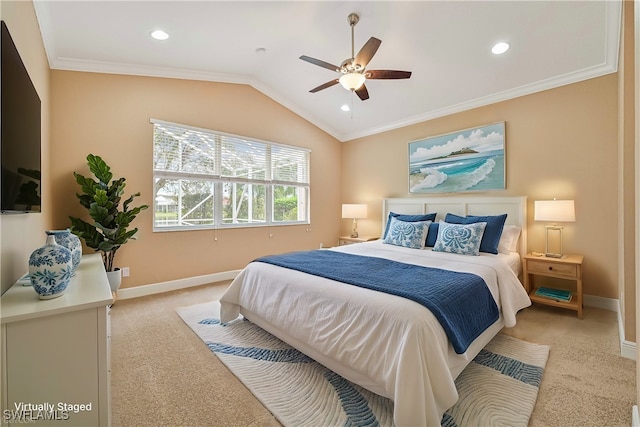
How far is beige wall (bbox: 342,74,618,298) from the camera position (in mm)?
3041

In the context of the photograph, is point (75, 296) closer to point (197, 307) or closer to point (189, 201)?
point (197, 307)

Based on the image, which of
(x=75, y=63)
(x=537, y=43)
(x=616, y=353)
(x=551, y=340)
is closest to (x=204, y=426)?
(x=551, y=340)

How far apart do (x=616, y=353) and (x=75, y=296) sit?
366cm

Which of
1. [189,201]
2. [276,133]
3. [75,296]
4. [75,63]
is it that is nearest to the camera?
[75,296]

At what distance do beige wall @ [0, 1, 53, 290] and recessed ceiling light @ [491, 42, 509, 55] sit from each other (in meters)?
3.92

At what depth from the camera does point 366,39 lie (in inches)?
127

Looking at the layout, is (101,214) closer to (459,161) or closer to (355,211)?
(355,211)

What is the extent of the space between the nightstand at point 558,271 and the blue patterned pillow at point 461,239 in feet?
2.11

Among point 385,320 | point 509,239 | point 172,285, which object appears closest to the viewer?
point 385,320

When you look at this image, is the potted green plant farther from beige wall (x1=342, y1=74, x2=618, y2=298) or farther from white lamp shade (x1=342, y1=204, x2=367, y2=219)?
beige wall (x1=342, y1=74, x2=618, y2=298)

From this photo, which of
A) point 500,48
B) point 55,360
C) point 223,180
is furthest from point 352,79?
point 55,360

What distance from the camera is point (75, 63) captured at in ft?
10.5

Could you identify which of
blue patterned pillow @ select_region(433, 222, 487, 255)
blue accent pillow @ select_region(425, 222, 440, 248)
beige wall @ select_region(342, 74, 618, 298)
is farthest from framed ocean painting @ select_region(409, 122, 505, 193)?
blue patterned pillow @ select_region(433, 222, 487, 255)

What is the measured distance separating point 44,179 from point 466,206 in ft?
16.2
